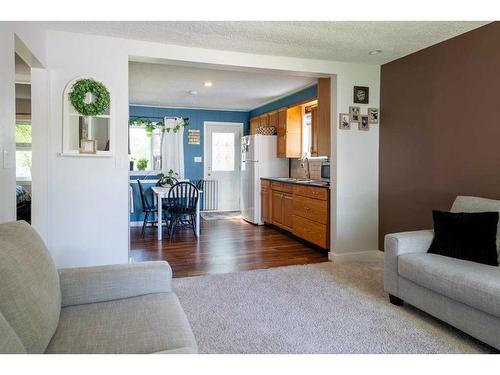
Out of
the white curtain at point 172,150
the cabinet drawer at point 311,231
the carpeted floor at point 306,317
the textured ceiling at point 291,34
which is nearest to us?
the carpeted floor at point 306,317

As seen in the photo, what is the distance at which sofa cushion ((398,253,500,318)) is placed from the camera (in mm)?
2043

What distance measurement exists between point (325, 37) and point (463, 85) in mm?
1283

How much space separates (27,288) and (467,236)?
2.65 m

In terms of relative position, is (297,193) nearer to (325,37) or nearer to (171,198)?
(171,198)

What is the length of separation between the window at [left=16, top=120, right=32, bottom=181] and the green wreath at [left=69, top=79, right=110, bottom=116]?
3720mm

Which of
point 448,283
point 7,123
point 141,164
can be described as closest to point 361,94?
point 448,283

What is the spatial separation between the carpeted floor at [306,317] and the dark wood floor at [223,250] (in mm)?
391

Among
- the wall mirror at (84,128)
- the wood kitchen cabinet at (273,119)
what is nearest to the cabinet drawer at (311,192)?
the wood kitchen cabinet at (273,119)

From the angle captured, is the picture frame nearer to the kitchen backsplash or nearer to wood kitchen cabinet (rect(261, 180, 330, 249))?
wood kitchen cabinet (rect(261, 180, 330, 249))

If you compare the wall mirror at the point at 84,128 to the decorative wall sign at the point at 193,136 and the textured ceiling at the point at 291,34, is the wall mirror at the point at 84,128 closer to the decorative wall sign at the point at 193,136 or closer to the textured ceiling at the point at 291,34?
the textured ceiling at the point at 291,34

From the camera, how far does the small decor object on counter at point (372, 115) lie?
4.23 m

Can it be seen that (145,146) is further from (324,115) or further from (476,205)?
(476,205)

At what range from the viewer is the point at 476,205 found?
2.77 meters

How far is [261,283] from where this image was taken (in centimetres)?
343
